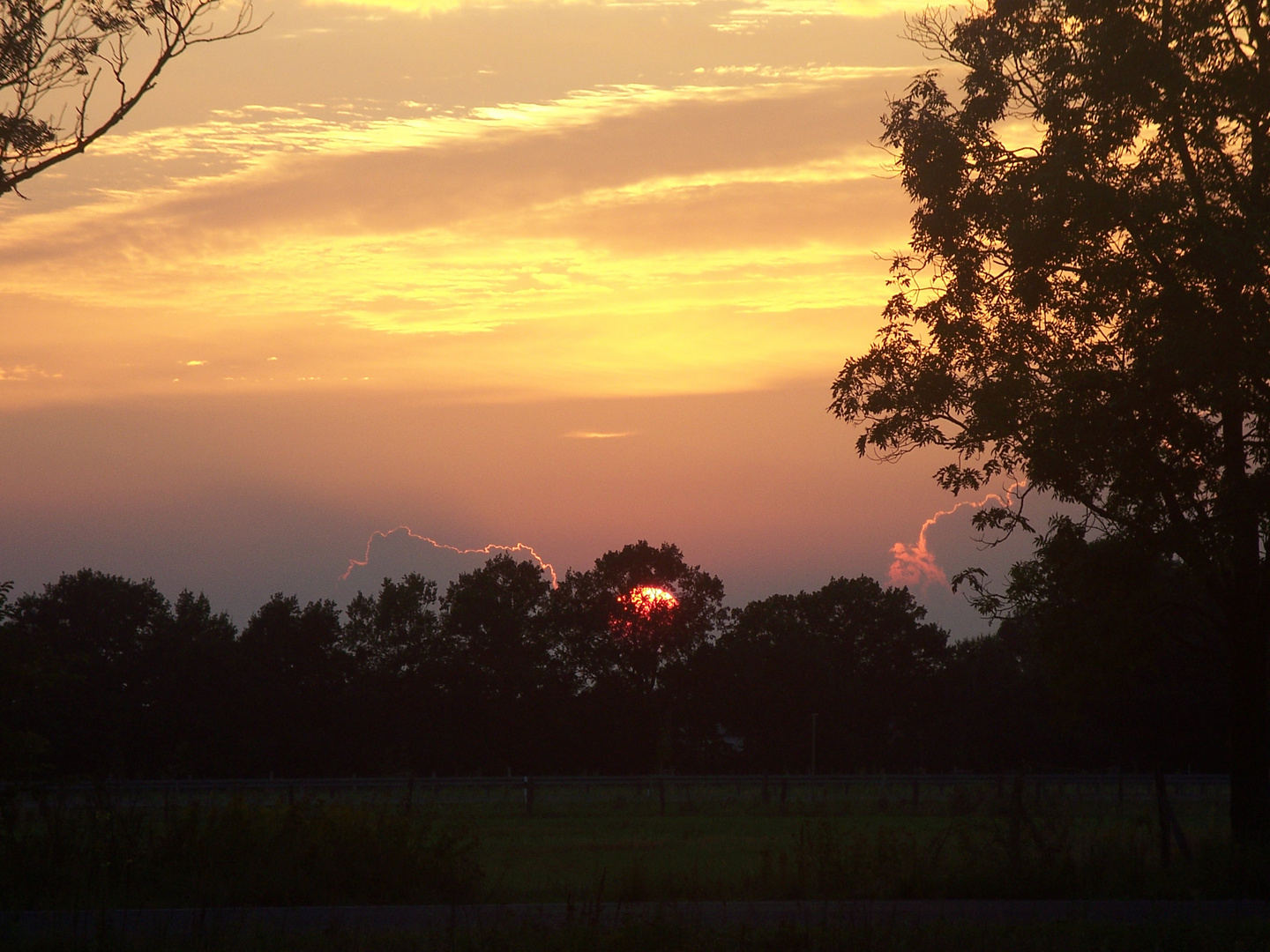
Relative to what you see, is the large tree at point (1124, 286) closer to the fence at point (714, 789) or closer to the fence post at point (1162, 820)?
the fence post at point (1162, 820)

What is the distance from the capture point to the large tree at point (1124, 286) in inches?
604

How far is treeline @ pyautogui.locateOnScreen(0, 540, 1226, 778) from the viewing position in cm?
6406

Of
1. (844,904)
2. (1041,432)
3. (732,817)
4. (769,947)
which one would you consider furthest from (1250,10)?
(732,817)

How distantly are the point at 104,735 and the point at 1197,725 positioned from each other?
5391cm

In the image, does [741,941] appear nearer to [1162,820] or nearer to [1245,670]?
[1162,820]

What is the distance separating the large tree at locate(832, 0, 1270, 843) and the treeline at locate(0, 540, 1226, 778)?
39.5 meters

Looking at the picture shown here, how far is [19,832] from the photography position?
546 inches

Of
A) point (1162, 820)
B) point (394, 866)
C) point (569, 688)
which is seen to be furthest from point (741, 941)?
point (569, 688)

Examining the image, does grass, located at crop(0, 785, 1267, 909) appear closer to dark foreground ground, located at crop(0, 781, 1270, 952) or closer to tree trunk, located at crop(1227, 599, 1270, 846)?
dark foreground ground, located at crop(0, 781, 1270, 952)

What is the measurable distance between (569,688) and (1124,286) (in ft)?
209

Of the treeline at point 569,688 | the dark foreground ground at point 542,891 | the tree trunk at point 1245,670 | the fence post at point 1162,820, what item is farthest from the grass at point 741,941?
the treeline at point 569,688

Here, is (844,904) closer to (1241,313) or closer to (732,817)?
(1241,313)

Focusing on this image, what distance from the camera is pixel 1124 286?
52.9ft

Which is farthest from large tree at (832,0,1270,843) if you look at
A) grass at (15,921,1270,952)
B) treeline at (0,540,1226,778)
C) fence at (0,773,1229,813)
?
treeline at (0,540,1226,778)
